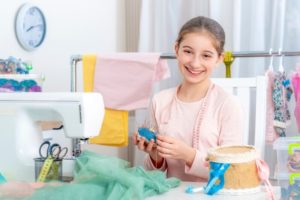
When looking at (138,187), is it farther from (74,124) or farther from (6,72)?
(6,72)

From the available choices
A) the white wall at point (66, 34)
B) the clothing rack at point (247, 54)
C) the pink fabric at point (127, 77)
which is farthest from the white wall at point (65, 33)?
the pink fabric at point (127, 77)

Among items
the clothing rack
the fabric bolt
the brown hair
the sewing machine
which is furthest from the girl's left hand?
the fabric bolt

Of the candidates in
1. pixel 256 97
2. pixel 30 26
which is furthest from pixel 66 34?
pixel 256 97

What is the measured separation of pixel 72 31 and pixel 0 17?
527mm

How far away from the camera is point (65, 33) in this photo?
235 centimetres

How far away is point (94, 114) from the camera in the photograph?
3.57ft

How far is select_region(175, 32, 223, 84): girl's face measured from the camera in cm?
137

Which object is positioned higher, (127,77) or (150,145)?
(127,77)

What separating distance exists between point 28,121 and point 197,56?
517 millimetres

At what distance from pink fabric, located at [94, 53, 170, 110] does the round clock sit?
0.33 m

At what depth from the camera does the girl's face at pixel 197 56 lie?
54.1 inches

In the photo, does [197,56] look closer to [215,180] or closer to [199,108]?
[199,108]

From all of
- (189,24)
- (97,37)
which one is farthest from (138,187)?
(97,37)

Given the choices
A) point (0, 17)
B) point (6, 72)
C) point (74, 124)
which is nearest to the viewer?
point (74, 124)
